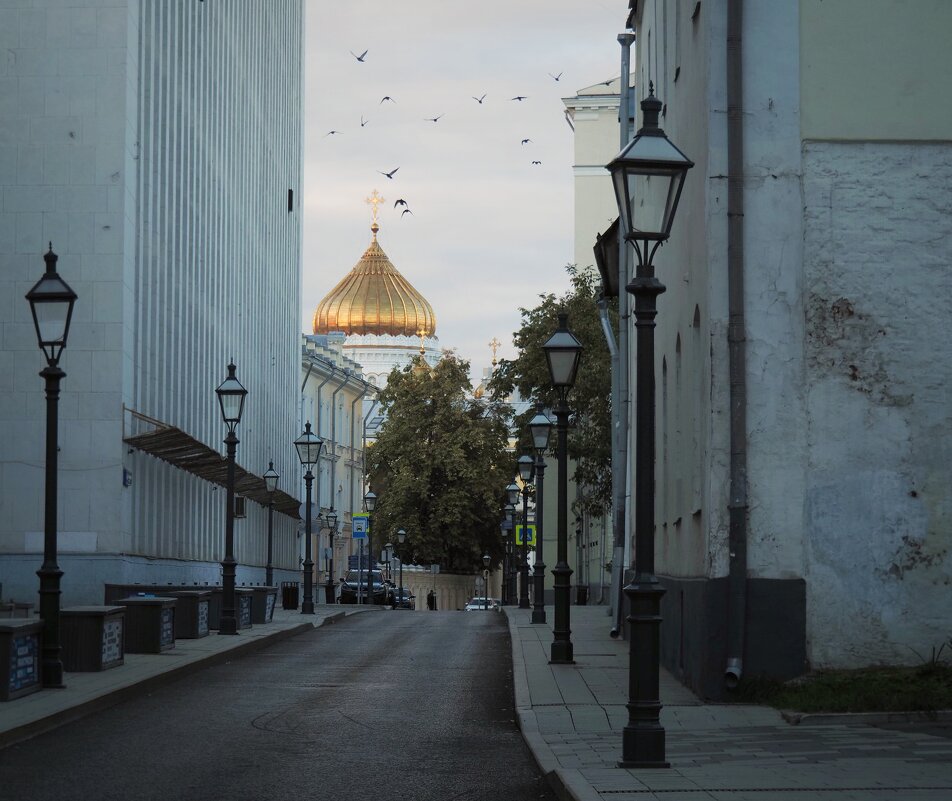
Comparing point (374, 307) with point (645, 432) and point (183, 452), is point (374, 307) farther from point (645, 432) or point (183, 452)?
point (645, 432)

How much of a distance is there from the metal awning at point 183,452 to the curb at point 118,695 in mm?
8366

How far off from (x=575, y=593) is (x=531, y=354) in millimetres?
10389

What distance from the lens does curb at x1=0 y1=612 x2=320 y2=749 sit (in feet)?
42.9

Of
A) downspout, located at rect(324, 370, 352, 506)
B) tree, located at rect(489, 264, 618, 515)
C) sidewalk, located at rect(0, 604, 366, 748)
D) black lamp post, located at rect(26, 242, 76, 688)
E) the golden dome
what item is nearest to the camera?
sidewalk, located at rect(0, 604, 366, 748)

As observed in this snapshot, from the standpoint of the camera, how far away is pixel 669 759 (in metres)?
11.3

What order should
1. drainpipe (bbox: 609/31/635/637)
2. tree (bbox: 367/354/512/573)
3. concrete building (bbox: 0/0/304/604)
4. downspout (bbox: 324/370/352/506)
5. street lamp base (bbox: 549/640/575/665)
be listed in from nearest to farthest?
street lamp base (bbox: 549/640/575/665) < drainpipe (bbox: 609/31/635/637) < concrete building (bbox: 0/0/304/604) < tree (bbox: 367/354/512/573) < downspout (bbox: 324/370/352/506)

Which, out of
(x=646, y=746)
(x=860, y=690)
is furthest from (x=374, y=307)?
(x=646, y=746)

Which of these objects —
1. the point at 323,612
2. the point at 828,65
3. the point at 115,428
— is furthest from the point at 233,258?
the point at 828,65

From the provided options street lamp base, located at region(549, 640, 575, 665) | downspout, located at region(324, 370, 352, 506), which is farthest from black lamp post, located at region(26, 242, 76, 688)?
downspout, located at region(324, 370, 352, 506)

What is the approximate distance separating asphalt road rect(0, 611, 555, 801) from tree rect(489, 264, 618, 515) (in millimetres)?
25136

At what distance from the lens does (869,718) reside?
13.3 metres

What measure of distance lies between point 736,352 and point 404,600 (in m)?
60.9

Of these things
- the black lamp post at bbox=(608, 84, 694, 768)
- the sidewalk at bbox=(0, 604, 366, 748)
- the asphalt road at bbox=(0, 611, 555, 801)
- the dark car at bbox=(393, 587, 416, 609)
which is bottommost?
the dark car at bbox=(393, 587, 416, 609)

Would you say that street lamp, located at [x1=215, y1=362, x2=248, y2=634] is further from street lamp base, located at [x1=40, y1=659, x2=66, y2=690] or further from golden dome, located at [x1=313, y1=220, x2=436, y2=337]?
golden dome, located at [x1=313, y1=220, x2=436, y2=337]
